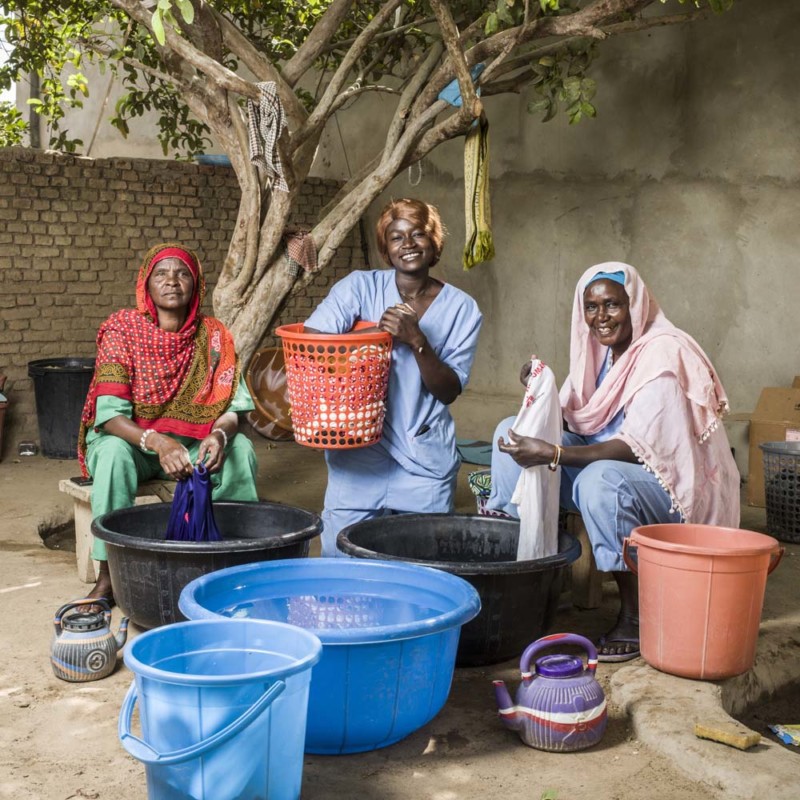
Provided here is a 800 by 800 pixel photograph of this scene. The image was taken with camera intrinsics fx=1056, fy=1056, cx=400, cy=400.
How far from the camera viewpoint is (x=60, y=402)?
7438mm

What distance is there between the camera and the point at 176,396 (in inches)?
171

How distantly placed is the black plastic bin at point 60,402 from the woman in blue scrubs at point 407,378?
374 centimetres

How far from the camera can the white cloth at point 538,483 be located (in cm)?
353

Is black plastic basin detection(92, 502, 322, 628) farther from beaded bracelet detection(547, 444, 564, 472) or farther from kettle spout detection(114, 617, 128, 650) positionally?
beaded bracelet detection(547, 444, 564, 472)

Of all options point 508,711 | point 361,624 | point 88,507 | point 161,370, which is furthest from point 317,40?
point 508,711

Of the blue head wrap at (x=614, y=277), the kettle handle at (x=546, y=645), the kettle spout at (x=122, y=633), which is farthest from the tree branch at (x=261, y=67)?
the kettle handle at (x=546, y=645)

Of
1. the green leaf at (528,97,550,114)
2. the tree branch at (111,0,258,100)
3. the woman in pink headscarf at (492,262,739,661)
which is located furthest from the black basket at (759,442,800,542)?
the tree branch at (111,0,258,100)

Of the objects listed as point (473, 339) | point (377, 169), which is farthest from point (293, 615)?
point (377, 169)

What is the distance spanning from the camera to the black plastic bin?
7402 millimetres

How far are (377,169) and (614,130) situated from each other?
216 centimetres

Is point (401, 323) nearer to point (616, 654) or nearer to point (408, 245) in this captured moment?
point (408, 245)

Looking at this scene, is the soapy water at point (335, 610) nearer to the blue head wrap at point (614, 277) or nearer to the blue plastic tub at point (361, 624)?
the blue plastic tub at point (361, 624)

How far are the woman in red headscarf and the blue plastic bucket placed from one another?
5.95 ft

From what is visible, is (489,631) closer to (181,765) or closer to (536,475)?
(536,475)
